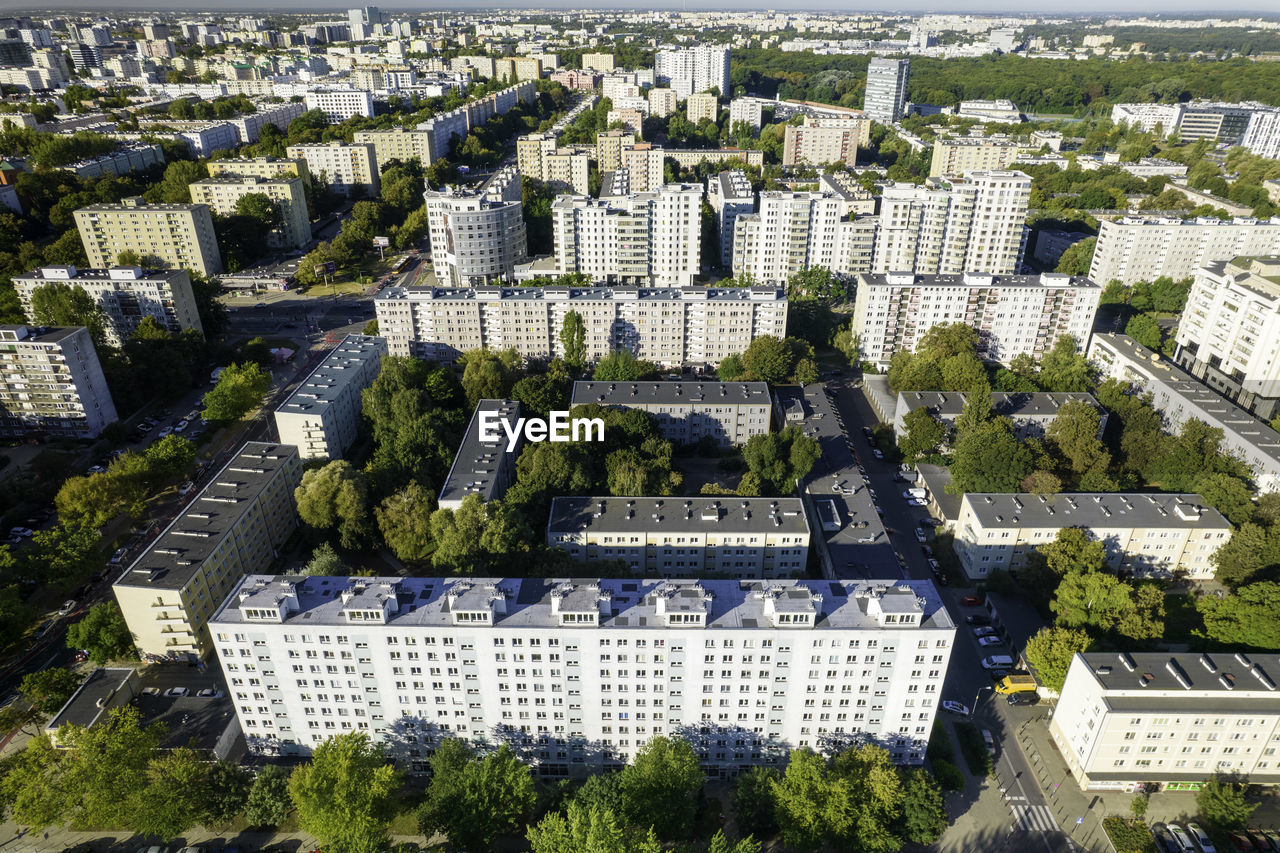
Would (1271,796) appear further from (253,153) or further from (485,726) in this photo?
(253,153)

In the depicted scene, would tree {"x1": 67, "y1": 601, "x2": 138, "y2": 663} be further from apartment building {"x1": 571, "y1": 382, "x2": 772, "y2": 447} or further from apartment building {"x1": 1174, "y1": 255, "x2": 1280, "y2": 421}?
A: apartment building {"x1": 1174, "y1": 255, "x2": 1280, "y2": 421}

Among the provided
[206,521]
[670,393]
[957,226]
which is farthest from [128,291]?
[957,226]

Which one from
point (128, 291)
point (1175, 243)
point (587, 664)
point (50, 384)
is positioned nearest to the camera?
point (587, 664)

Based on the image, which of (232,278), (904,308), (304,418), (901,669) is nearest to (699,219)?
(904,308)

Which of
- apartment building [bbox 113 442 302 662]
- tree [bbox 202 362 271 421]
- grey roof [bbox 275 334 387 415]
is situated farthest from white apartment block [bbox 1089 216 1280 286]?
tree [bbox 202 362 271 421]

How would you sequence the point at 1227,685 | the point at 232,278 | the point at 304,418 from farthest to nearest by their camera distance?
the point at 232,278 < the point at 304,418 < the point at 1227,685

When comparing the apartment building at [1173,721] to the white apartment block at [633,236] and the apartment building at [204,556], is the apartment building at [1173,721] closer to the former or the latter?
the apartment building at [204,556]

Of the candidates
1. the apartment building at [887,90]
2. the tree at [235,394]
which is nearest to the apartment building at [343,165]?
the tree at [235,394]

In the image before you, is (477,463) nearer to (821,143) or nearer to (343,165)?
(343,165)
